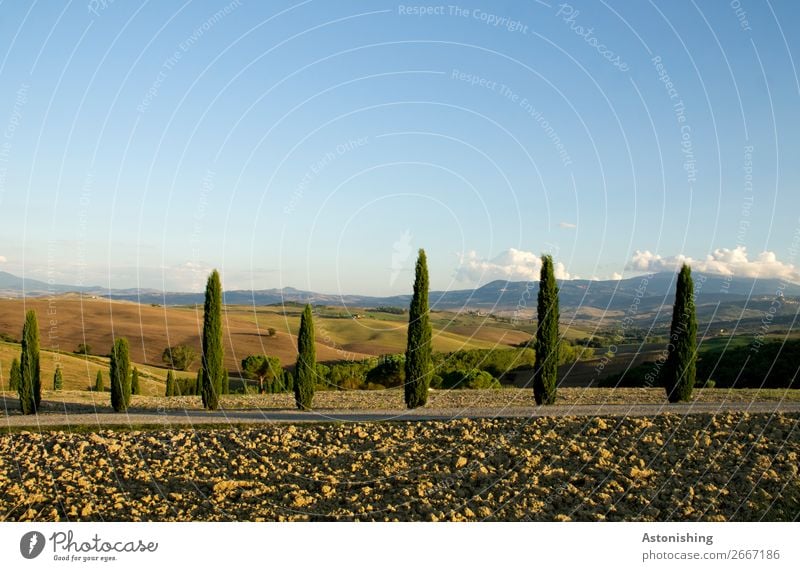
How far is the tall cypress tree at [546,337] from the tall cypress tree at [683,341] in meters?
4.47

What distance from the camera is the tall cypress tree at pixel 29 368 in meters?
25.5

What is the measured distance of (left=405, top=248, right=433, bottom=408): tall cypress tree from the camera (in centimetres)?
2511

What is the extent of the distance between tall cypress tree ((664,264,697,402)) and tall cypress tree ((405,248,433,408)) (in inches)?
367

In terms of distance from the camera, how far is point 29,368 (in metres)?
25.6

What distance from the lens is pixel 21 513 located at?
13594 millimetres

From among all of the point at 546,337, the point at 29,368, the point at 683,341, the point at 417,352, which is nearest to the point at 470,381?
the point at 417,352

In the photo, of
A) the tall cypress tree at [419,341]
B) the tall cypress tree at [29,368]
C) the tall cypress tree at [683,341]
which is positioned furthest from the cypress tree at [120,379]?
the tall cypress tree at [683,341]

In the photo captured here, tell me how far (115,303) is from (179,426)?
264 feet

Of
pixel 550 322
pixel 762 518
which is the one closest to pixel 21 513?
pixel 762 518

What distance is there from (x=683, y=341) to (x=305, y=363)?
14679 millimetres

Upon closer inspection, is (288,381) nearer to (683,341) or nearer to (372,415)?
(372,415)

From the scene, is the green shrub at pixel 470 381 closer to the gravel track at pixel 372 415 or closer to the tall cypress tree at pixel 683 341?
the tall cypress tree at pixel 683 341
